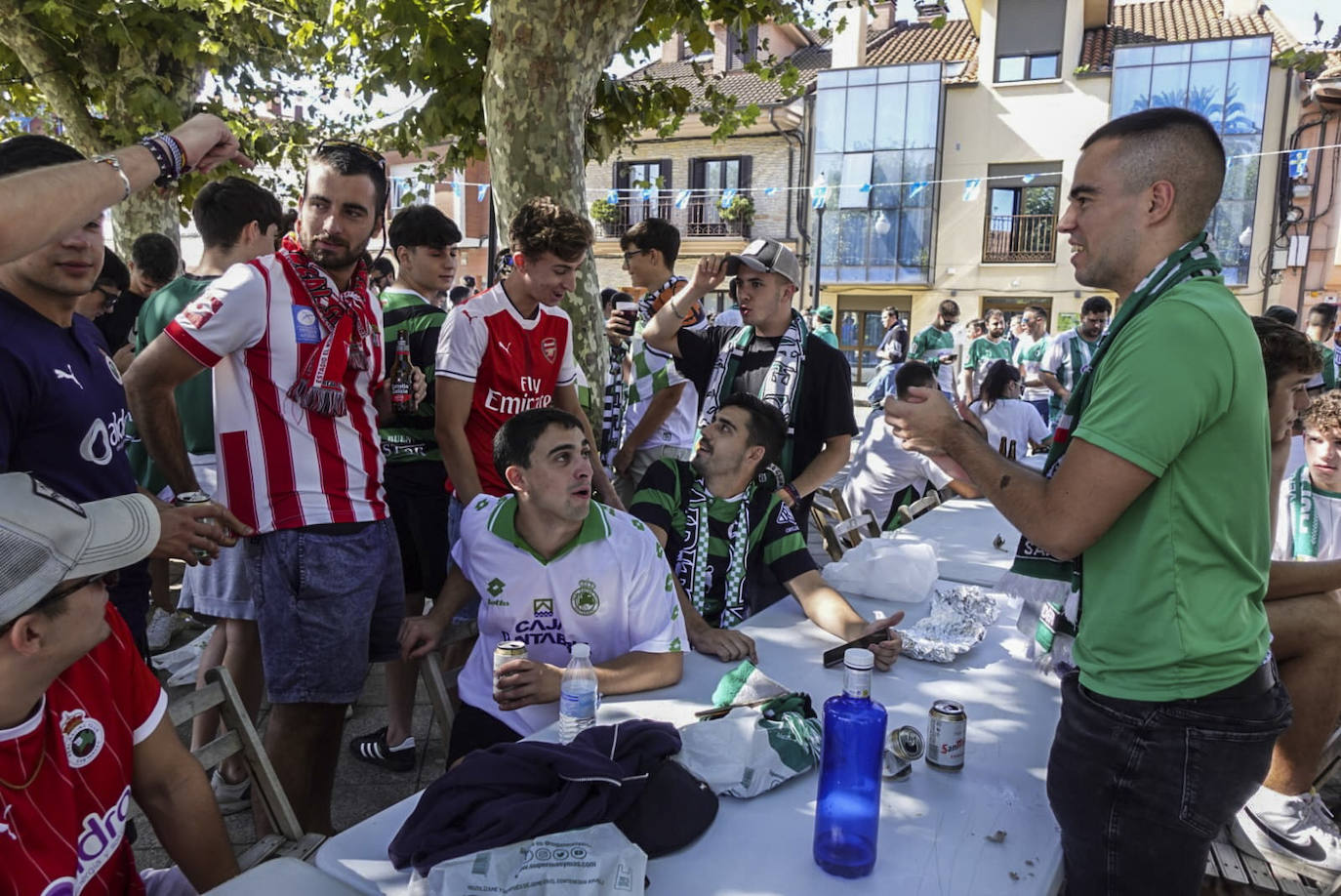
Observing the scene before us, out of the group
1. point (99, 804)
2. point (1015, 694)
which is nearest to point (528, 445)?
point (99, 804)

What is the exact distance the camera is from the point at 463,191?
950 inches

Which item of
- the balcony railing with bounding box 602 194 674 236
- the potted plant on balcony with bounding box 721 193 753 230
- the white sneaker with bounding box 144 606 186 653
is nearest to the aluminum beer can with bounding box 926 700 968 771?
the white sneaker with bounding box 144 606 186 653

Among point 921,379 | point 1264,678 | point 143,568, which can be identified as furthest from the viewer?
point 921,379

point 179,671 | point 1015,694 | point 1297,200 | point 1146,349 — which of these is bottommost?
point 179,671

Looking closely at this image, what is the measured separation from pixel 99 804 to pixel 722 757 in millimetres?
1060

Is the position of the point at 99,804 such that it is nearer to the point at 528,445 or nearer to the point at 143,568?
the point at 143,568

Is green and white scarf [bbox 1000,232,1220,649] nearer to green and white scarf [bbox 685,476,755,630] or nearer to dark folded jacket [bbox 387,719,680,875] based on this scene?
dark folded jacket [bbox 387,719,680,875]

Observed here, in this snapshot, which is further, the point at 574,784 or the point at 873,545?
the point at 873,545

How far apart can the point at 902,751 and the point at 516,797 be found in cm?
82

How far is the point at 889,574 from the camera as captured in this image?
286 cm

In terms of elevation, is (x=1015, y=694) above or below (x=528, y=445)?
below

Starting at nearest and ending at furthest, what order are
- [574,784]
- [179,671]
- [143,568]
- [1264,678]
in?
[574,784], [1264,678], [143,568], [179,671]

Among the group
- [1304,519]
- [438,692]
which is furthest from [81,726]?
[1304,519]

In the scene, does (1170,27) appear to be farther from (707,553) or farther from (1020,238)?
(707,553)
